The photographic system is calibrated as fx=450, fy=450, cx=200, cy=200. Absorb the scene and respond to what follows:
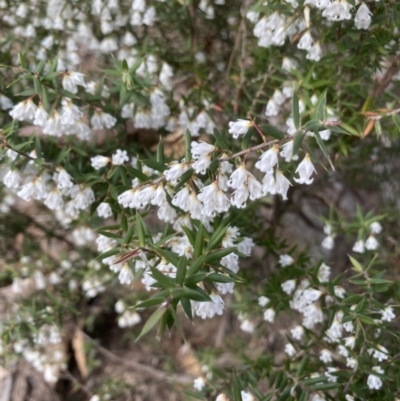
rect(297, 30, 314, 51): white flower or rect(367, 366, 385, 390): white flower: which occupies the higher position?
rect(297, 30, 314, 51): white flower

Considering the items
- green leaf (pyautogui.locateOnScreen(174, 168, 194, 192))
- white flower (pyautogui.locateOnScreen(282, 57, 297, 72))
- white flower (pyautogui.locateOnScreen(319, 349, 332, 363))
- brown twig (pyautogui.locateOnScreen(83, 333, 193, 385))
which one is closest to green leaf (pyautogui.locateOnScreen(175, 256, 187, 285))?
green leaf (pyautogui.locateOnScreen(174, 168, 194, 192))

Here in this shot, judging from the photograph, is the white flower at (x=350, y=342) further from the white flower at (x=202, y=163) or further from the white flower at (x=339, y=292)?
the white flower at (x=202, y=163)

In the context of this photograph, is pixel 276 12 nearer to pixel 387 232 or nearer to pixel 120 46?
pixel 120 46

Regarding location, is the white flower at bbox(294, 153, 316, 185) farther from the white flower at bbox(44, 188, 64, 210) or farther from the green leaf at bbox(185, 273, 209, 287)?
the white flower at bbox(44, 188, 64, 210)

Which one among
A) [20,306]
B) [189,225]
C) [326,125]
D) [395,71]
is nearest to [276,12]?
[395,71]

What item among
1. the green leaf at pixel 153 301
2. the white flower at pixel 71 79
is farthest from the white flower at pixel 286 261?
the white flower at pixel 71 79

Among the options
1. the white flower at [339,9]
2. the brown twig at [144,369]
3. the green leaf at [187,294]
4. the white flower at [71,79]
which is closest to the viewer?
the green leaf at [187,294]

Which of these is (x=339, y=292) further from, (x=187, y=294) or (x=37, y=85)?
(x=37, y=85)

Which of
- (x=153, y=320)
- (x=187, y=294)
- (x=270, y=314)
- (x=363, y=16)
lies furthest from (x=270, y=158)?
(x=270, y=314)
